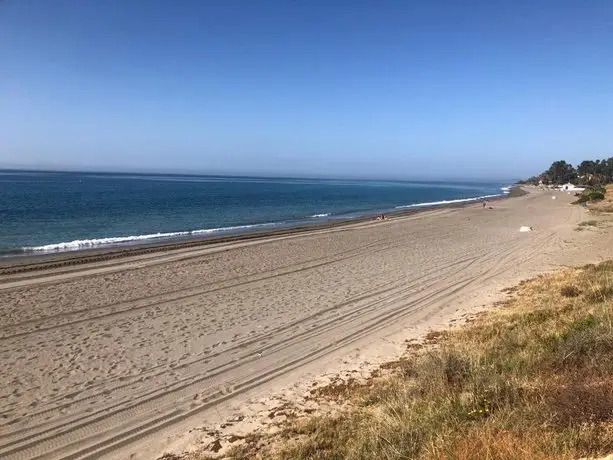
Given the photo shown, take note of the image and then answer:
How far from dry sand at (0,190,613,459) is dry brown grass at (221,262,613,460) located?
137 centimetres

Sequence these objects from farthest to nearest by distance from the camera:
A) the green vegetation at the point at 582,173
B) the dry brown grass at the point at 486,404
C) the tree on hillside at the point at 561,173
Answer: the tree on hillside at the point at 561,173, the green vegetation at the point at 582,173, the dry brown grass at the point at 486,404

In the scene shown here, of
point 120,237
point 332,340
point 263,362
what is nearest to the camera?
point 263,362

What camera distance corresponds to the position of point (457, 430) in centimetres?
435

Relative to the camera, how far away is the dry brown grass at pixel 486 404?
3764 mm

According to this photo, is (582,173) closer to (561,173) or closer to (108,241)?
(561,173)

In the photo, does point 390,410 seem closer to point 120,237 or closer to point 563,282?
point 563,282

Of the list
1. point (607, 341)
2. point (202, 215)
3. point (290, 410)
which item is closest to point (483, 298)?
point (607, 341)

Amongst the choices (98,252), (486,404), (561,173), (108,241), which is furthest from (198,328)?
(561,173)

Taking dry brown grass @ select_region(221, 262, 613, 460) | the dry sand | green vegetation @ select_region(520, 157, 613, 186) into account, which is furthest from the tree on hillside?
dry brown grass @ select_region(221, 262, 613, 460)

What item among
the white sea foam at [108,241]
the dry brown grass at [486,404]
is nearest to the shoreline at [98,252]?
the white sea foam at [108,241]

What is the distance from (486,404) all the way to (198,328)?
709 centimetres

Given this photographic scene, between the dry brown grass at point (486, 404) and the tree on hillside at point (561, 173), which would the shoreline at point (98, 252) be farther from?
the tree on hillside at point (561, 173)

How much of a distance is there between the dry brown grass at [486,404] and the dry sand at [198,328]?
1.37 metres

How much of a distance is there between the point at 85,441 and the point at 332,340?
16.9ft
